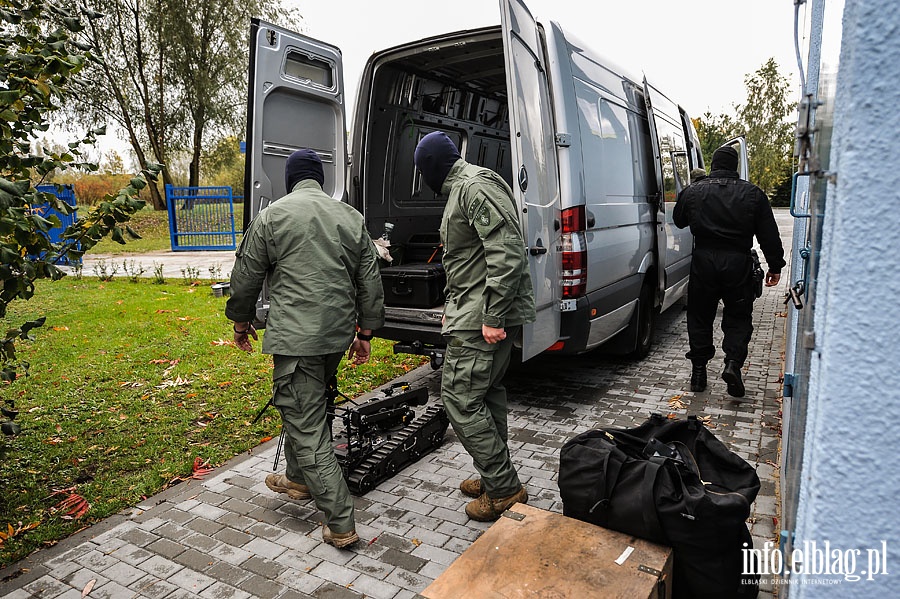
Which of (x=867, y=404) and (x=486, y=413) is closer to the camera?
(x=867, y=404)

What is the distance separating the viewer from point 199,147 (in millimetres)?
25812

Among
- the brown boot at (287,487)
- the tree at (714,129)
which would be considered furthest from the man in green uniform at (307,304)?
the tree at (714,129)

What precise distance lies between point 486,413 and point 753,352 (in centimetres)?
474

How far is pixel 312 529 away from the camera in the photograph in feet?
10.7

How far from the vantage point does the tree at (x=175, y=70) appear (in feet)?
78.1

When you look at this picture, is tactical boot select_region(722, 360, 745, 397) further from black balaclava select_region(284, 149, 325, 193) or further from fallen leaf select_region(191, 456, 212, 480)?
fallen leaf select_region(191, 456, 212, 480)

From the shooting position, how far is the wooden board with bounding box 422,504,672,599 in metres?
1.95

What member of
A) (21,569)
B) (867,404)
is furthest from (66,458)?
(867,404)

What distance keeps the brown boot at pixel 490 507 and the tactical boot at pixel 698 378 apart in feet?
8.93

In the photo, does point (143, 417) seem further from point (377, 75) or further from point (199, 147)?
point (199, 147)

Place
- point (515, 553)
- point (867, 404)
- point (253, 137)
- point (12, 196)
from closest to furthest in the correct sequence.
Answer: point (867, 404) < point (515, 553) < point (12, 196) < point (253, 137)

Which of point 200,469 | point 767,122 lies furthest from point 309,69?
point 767,122

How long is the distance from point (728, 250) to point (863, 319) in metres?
4.46

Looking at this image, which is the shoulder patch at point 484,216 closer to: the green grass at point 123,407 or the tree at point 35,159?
the tree at point 35,159
